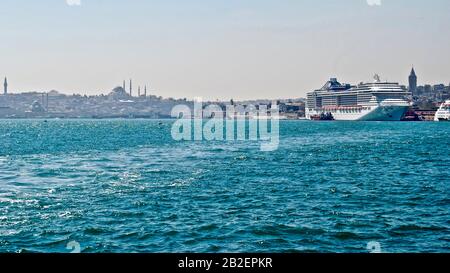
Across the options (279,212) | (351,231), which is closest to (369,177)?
(279,212)

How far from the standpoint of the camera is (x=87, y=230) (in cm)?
1989

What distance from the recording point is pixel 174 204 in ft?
83.6

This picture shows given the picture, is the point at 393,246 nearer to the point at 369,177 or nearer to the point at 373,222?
the point at 373,222

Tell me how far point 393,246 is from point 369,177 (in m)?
19.6

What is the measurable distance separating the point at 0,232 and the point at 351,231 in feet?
43.6

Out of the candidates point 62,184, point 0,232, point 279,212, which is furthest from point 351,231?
point 62,184

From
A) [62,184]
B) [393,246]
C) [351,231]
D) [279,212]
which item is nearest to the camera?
[393,246]
